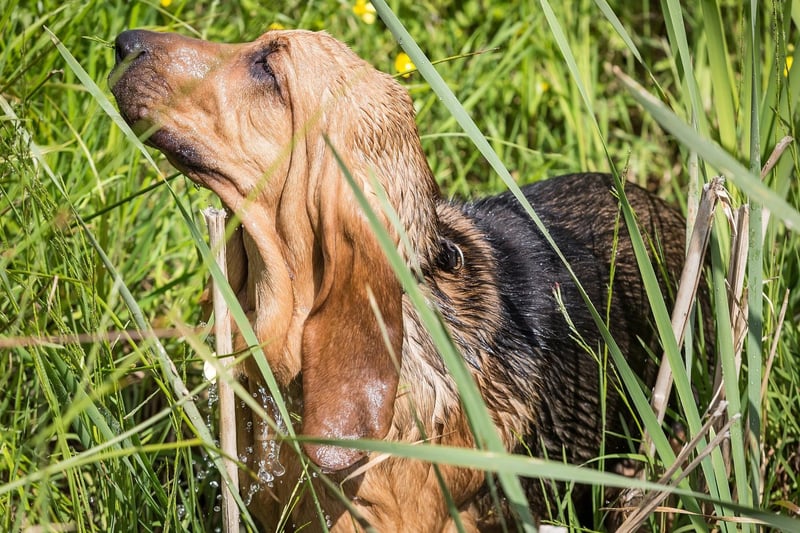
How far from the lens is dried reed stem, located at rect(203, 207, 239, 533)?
7.23 feet

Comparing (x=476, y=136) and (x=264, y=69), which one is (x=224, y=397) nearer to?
(x=476, y=136)

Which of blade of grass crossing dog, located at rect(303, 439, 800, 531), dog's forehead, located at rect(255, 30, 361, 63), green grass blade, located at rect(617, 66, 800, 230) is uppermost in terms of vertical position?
dog's forehead, located at rect(255, 30, 361, 63)

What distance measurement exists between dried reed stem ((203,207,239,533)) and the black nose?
60 centimetres

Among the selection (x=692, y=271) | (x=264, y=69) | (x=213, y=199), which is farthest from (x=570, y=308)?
(x=213, y=199)

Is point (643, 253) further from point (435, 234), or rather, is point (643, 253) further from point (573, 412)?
point (573, 412)

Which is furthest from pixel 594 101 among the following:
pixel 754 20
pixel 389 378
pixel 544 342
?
pixel 389 378

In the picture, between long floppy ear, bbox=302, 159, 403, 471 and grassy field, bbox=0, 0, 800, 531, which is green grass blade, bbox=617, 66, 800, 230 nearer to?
grassy field, bbox=0, 0, 800, 531

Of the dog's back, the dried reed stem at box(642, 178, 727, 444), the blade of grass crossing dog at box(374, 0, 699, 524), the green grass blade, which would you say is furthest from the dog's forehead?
the green grass blade

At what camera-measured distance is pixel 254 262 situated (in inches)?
106

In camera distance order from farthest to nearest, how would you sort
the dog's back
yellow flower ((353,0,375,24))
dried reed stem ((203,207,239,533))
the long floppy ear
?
yellow flower ((353,0,375,24)), the dog's back, the long floppy ear, dried reed stem ((203,207,239,533))

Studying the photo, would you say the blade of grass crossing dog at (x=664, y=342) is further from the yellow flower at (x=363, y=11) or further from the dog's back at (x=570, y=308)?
the yellow flower at (x=363, y=11)

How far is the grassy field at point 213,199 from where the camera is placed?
2238 mm

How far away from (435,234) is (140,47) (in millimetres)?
908

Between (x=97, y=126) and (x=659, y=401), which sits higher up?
(x=97, y=126)
